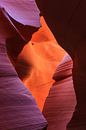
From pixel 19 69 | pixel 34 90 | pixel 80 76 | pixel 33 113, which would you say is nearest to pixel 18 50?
pixel 19 69

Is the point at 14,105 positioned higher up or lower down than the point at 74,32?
lower down

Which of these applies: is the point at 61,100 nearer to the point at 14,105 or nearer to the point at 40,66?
the point at 14,105

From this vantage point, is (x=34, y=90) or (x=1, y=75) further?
(x=34, y=90)

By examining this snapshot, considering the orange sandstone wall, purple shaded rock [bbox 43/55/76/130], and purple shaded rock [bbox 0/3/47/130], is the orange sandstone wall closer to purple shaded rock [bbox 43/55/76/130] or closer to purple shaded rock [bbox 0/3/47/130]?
purple shaded rock [bbox 43/55/76/130]

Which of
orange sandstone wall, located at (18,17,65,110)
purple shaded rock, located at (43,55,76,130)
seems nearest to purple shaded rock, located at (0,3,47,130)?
purple shaded rock, located at (43,55,76,130)

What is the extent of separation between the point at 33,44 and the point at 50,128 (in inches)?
33.6

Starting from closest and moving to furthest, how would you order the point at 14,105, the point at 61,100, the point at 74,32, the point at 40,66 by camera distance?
the point at 74,32 → the point at 14,105 → the point at 61,100 → the point at 40,66

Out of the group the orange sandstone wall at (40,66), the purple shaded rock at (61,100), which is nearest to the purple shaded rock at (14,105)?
the purple shaded rock at (61,100)

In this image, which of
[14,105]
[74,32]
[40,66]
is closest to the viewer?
[74,32]

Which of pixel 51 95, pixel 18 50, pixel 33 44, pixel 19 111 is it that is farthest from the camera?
pixel 33 44

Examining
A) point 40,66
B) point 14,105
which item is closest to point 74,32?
point 14,105

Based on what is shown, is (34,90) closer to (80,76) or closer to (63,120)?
(63,120)

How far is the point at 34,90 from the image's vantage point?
2.24 meters

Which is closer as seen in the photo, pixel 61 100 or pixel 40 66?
pixel 61 100
